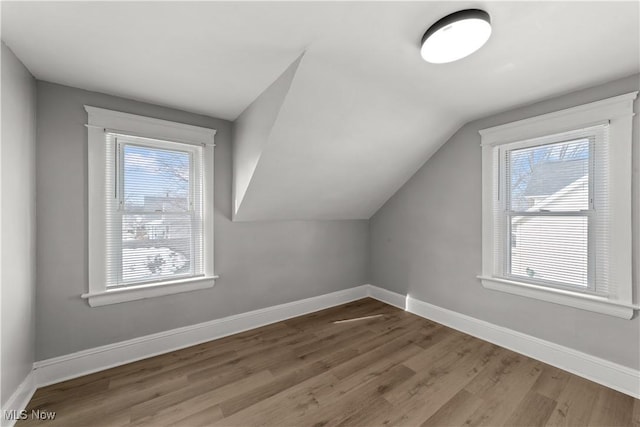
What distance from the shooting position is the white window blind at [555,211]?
6.73 ft

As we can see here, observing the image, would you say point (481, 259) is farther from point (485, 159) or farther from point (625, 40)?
point (625, 40)

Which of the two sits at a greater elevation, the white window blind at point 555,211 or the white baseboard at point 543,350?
the white window blind at point 555,211

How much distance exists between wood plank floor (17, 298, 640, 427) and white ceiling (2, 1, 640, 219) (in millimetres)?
1519

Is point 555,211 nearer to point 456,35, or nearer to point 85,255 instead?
point 456,35

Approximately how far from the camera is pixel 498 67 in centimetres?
185

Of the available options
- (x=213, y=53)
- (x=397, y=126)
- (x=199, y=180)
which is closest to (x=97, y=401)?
(x=199, y=180)

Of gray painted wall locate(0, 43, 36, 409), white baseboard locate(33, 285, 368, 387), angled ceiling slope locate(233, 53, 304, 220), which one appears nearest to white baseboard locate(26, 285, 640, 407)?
white baseboard locate(33, 285, 368, 387)

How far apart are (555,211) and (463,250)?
876 millimetres

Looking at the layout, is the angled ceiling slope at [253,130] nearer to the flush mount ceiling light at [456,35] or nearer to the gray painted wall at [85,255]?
the gray painted wall at [85,255]

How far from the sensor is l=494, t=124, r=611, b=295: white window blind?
80.8 inches

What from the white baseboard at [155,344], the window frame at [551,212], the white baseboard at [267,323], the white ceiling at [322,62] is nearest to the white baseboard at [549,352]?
the white baseboard at [267,323]

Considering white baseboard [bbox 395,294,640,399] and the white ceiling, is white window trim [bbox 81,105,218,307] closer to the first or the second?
the white ceiling

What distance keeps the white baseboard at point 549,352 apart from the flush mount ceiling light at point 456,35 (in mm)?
2488

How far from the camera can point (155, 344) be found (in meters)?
2.37
